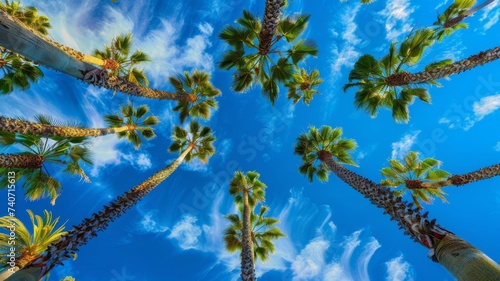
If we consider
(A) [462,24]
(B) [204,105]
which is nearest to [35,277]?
(B) [204,105]

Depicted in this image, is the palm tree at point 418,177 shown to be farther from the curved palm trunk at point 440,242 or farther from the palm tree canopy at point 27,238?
the palm tree canopy at point 27,238

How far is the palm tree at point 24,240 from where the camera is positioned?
9516mm

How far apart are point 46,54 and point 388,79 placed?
43.6 ft

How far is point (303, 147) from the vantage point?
54.8 ft

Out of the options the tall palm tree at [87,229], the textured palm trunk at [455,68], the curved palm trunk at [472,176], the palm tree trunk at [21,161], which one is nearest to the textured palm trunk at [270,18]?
the textured palm trunk at [455,68]

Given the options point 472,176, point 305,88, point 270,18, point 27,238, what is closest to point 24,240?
point 27,238

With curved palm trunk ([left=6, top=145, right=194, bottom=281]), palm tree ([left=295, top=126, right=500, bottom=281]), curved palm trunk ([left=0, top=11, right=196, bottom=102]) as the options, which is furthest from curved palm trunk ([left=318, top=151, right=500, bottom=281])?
curved palm trunk ([left=6, top=145, right=194, bottom=281])

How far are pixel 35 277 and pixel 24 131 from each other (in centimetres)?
505

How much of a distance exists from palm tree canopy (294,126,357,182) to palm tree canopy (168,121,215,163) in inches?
270

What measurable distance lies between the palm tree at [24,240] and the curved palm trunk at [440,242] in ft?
39.6

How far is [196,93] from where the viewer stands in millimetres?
18000

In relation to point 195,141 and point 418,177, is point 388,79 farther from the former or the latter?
point 195,141

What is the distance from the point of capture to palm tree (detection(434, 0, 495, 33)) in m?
11.6

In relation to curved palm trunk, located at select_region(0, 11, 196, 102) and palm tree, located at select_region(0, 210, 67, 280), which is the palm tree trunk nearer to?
palm tree, located at select_region(0, 210, 67, 280)
